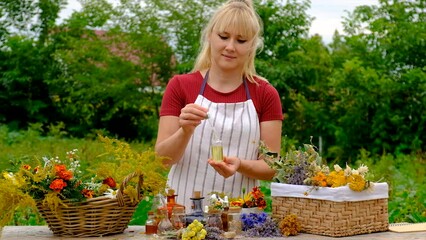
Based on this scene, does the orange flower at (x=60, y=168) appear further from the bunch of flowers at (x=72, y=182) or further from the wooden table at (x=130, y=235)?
the wooden table at (x=130, y=235)

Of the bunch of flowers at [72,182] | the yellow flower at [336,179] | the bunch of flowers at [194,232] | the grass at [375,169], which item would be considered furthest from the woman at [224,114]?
the grass at [375,169]

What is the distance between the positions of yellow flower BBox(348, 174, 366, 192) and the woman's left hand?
494mm

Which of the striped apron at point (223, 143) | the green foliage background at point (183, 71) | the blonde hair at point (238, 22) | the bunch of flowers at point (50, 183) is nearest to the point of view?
the bunch of flowers at point (50, 183)

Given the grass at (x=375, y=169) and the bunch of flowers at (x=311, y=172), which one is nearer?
the bunch of flowers at (x=311, y=172)

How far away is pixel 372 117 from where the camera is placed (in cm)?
1182

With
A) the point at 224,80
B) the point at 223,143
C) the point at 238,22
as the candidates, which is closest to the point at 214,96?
the point at 224,80

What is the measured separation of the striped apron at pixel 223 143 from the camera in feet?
13.0

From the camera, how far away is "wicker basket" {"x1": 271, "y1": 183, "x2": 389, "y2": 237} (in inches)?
139

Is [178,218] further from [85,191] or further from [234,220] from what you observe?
[85,191]

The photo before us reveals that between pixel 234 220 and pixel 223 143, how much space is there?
1.59 ft

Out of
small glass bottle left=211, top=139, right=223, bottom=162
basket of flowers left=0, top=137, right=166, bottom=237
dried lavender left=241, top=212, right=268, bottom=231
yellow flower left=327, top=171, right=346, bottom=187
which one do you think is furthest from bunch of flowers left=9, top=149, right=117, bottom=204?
yellow flower left=327, top=171, right=346, bottom=187

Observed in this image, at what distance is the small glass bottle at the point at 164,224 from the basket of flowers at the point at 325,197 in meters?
0.46

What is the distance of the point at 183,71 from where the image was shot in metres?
12.9

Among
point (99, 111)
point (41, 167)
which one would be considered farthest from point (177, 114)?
point (99, 111)
